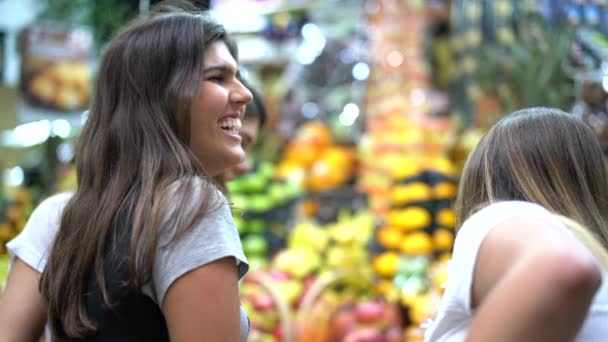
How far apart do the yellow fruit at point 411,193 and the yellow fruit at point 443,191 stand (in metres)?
0.03

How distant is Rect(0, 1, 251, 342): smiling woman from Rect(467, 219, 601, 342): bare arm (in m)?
0.49

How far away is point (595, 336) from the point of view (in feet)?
3.83

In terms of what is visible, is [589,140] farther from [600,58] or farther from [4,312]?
[600,58]

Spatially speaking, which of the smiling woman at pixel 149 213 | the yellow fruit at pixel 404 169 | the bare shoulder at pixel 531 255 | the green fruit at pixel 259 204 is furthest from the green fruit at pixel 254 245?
the bare shoulder at pixel 531 255

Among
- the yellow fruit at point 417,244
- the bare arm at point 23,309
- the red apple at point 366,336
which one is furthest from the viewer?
the yellow fruit at point 417,244

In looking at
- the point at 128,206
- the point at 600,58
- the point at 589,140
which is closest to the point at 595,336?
the point at 589,140

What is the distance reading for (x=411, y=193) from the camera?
4.27m

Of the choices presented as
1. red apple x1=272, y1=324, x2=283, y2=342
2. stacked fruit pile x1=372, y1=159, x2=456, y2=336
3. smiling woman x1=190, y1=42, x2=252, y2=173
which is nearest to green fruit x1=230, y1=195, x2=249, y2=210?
stacked fruit pile x1=372, y1=159, x2=456, y2=336

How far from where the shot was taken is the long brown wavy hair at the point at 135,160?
1357 millimetres

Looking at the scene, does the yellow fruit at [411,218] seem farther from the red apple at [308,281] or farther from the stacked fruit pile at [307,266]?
the red apple at [308,281]

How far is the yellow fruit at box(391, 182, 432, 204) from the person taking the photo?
13.9ft

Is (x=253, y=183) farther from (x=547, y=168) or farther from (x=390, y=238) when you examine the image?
(x=547, y=168)

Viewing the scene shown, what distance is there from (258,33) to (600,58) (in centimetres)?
374

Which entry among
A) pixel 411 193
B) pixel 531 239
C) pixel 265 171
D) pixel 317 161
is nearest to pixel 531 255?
pixel 531 239
